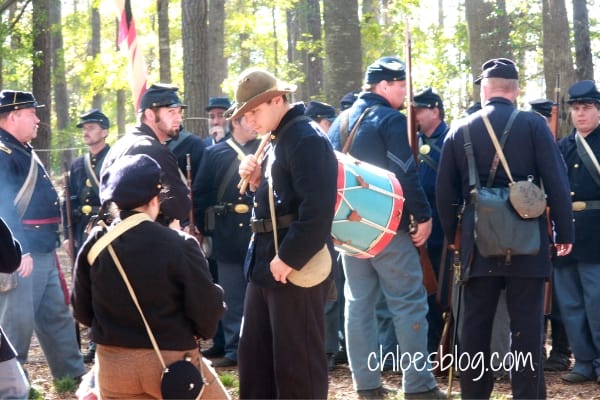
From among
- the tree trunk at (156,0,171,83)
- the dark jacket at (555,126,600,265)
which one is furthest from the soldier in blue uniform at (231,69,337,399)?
the tree trunk at (156,0,171,83)

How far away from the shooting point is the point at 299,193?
16.9 ft

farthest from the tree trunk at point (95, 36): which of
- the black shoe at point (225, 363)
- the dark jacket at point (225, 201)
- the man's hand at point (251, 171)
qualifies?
the man's hand at point (251, 171)

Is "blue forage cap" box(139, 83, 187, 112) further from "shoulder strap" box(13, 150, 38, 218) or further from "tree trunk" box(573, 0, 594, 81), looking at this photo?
"tree trunk" box(573, 0, 594, 81)

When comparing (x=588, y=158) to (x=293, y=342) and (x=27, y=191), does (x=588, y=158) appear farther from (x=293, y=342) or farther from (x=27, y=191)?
(x=27, y=191)

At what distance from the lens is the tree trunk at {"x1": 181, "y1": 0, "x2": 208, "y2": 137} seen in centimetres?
1181

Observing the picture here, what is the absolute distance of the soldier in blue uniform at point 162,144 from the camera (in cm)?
602

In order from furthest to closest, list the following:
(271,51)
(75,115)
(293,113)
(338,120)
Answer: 1. (75,115)
2. (271,51)
3. (338,120)
4. (293,113)

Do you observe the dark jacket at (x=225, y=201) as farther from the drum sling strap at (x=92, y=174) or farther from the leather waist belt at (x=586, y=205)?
the leather waist belt at (x=586, y=205)

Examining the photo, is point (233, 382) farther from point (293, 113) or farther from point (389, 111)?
point (293, 113)

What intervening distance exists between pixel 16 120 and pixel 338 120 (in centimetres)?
255

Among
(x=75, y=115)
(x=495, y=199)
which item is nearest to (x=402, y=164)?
(x=495, y=199)

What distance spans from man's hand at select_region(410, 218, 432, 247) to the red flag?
2.25 m

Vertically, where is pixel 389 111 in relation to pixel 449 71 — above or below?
below

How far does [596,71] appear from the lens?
1758 cm
